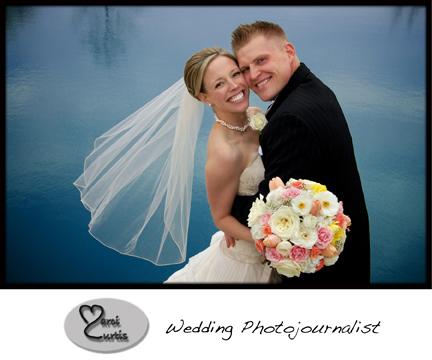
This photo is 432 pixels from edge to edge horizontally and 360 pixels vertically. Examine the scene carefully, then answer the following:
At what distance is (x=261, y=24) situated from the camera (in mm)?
3457

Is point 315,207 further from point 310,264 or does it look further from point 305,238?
point 310,264

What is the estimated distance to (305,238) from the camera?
3.12m

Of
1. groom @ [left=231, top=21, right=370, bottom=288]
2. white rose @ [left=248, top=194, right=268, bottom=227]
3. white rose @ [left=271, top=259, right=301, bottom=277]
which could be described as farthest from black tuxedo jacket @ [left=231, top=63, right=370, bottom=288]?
white rose @ [left=271, top=259, right=301, bottom=277]

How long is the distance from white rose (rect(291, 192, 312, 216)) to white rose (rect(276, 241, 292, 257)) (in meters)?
0.15

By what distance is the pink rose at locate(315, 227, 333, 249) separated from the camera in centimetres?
312

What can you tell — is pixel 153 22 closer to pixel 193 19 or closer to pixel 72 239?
pixel 193 19

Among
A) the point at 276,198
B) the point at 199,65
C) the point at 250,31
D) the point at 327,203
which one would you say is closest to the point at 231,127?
the point at 199,65

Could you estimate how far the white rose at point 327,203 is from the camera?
315cm

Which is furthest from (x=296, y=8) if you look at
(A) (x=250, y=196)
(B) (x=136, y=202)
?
(B) (x=136, y=202)

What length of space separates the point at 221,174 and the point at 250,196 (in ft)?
0.63

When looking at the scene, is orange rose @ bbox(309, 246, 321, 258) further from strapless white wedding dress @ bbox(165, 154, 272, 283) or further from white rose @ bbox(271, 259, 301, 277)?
strapless white wedding dress @ bbox(165, 154, 272, 283)

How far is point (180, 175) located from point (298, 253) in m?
0.92

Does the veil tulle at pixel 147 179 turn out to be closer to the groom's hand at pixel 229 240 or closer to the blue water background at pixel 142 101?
the blue water background at pixel 142 101

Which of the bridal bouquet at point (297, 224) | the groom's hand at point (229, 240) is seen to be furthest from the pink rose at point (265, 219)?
the groom's hand at point (229, 240)
